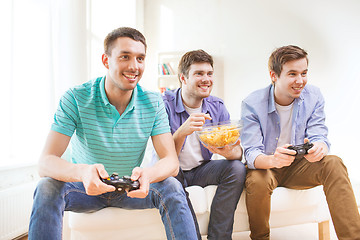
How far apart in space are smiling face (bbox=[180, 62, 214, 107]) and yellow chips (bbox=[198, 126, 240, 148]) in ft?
1.50

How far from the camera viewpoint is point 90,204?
1.36m

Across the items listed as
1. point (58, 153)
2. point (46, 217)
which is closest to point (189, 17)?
point (58, 153)

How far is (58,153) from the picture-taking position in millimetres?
1345

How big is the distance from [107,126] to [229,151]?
70 centimetres

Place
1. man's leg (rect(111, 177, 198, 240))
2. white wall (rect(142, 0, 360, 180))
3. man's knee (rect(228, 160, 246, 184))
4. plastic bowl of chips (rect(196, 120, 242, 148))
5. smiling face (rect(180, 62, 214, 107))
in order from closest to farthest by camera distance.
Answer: man's leg (rect(111, 177, 198, 240))
plastic bowl of chips (rect(196, 120, 242, 148))
man's knee (rect(228, 160, 246, 184))
smiling face (rect(180, 62, 214, 107))
white wall (rect(142, 0, 360, 180))

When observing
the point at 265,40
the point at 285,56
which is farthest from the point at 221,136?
the point at 265,40

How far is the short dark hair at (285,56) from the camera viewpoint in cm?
190

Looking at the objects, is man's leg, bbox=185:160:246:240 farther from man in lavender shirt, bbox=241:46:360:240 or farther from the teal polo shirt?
the teal polo shirt

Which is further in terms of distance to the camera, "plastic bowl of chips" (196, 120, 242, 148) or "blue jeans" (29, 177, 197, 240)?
"plastic bowl of chips" (196, 120, 242, 148)

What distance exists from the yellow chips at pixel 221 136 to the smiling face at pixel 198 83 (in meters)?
0.46

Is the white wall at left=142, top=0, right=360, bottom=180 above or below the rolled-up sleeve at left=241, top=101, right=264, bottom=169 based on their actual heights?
above

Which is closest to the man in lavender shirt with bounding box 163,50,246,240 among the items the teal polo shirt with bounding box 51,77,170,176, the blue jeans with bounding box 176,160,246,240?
the blue jeans with bounding box 176,160,246,240

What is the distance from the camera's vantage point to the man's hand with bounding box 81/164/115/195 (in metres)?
1.10

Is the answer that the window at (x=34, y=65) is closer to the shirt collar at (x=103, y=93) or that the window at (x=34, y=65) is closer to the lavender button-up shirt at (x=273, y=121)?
the shirt collar at (x=103, y=93)
